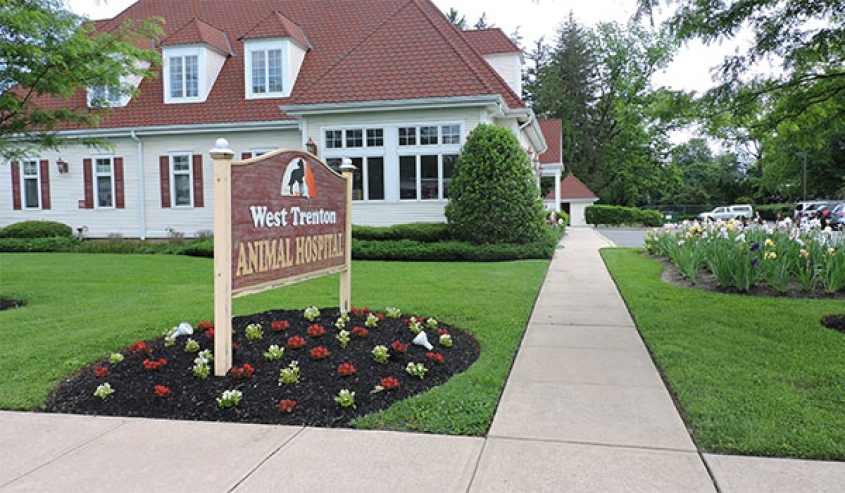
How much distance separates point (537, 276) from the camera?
428 inches

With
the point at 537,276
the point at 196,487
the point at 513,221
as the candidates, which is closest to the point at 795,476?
the point at 196,487

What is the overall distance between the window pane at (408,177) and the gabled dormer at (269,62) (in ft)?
16.2

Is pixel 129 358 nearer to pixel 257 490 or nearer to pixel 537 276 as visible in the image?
pixel 257 490

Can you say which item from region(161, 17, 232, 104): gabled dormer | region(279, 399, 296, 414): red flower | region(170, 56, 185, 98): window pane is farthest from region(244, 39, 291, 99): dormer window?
region(279, 399, 296, 414): red flower

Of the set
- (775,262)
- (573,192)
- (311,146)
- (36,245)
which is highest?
(311,146)

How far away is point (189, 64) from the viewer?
62.1 feet

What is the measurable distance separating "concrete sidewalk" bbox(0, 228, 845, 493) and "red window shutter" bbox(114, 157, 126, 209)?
53.4 feet

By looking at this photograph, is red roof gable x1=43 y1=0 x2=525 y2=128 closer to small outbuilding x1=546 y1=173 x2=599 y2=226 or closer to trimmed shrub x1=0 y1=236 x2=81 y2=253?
trimmed shrub x1=0 y1=236 x2=81 y2=253

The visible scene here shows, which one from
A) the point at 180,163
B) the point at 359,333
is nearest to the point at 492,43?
the point at 180,163

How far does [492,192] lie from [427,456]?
11.4m

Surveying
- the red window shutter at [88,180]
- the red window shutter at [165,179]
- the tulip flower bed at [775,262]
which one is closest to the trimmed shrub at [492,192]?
the tulip flower bed at [775,262]

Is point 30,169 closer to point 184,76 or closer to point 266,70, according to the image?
point 184,76

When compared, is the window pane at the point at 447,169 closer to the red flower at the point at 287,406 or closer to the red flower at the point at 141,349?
the red flower at the point at 141,349

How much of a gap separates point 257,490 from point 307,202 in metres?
3.29
